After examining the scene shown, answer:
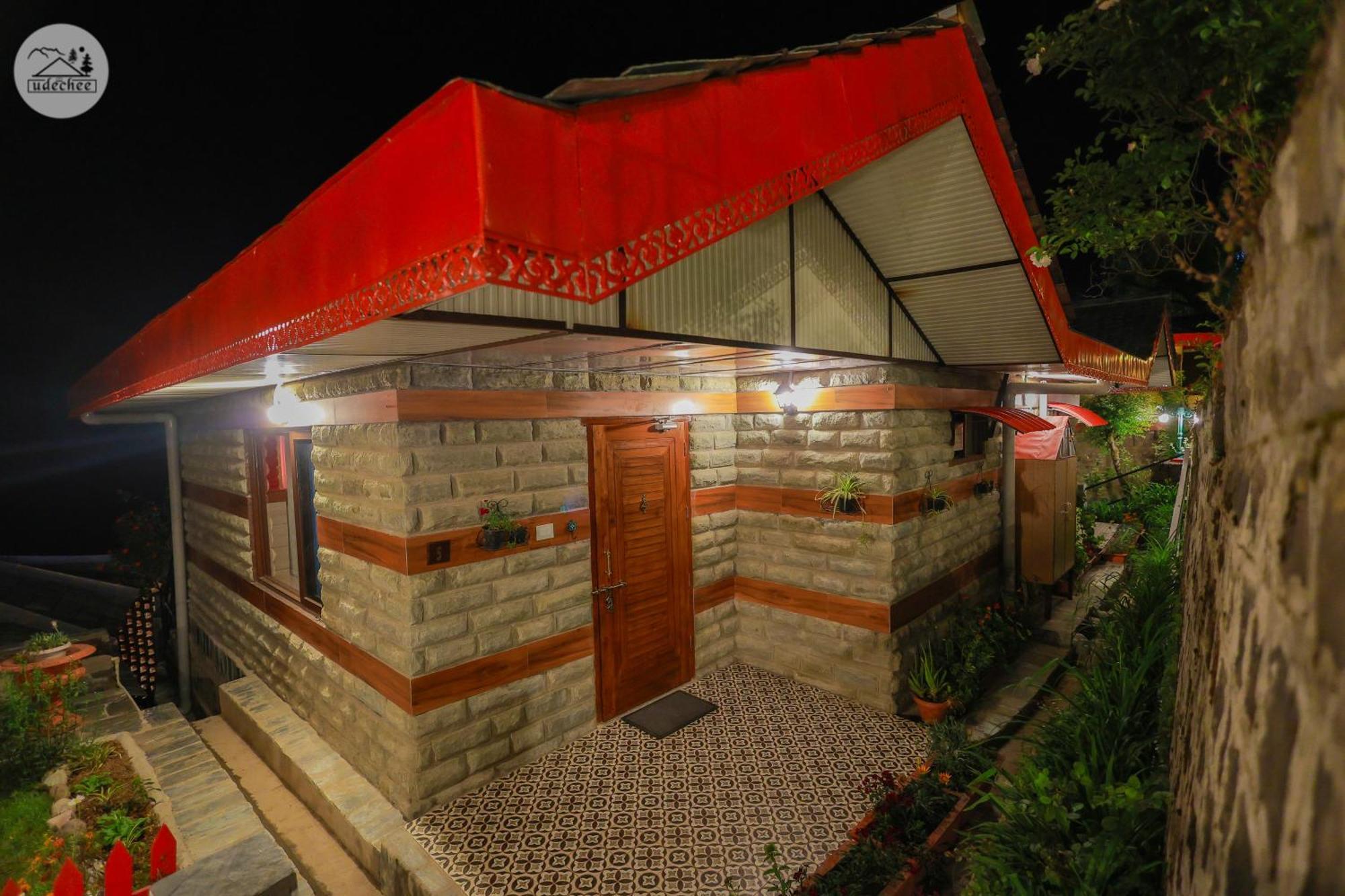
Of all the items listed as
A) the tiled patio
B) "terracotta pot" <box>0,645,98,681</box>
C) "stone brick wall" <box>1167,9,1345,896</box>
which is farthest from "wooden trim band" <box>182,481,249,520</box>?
"stone brick wall" <box>1167,9,1345,896</box>


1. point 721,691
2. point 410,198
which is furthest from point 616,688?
point 410,198

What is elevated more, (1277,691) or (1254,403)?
(1254,403)

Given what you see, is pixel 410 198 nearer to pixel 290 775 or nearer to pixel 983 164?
pixel 983 164

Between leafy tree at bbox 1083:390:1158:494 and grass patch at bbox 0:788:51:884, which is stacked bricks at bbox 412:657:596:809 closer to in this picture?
grass patch at bbox 0:788:51:884

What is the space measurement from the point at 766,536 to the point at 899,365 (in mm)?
2488

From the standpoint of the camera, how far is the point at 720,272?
376 centimetres

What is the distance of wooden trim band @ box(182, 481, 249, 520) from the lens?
808cm

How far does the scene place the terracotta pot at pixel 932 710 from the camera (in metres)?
6.00

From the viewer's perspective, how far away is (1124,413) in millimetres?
16828

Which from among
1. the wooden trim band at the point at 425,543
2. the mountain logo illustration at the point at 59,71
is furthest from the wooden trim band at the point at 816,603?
the mountain logo illustration at the point at 59,71

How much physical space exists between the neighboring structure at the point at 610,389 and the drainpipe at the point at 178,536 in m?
0.94

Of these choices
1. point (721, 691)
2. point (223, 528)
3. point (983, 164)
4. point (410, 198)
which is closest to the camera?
point (410, 198)

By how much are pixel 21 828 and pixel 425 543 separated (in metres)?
3.79

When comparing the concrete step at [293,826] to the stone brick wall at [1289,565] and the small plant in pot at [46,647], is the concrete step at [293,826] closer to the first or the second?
the small plant in pot at [46,647]
